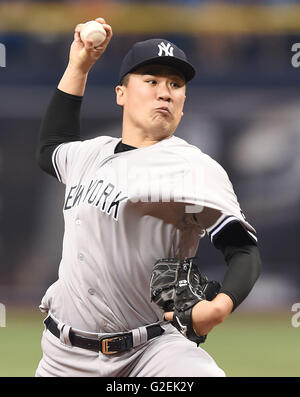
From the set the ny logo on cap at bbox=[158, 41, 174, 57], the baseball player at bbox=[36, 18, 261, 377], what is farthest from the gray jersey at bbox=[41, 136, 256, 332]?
the ny logo on cap at bbox=[158, 41, 174, 57]

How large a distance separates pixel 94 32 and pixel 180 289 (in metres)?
1.13

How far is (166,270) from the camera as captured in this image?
2.74 metres

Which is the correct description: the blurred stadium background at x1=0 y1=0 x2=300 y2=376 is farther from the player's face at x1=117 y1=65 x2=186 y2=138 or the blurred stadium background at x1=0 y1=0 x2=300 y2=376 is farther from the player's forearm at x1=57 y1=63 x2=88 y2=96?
the player's face at x1=117 y1=65 x2=186 y2=138

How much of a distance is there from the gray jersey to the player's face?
0.08m

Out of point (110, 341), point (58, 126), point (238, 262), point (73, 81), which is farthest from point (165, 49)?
point (110, 341)

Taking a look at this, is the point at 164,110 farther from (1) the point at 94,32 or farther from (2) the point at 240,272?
(2) the point at 240,272

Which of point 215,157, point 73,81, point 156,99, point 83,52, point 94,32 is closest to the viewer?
point 156,99

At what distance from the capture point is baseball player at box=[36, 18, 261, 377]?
8.86 ft

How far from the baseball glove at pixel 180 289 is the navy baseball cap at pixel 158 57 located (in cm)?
78

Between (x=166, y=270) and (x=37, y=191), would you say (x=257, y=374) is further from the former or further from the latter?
(x=37, y=191)

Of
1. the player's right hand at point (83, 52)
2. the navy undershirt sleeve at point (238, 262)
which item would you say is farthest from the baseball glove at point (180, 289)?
the player's right hand at point (83, 52)

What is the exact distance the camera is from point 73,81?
3.43m

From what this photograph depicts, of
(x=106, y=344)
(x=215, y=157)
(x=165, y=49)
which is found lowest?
(x=106, y=344)

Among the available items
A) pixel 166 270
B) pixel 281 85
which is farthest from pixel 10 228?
pixel 166 270
